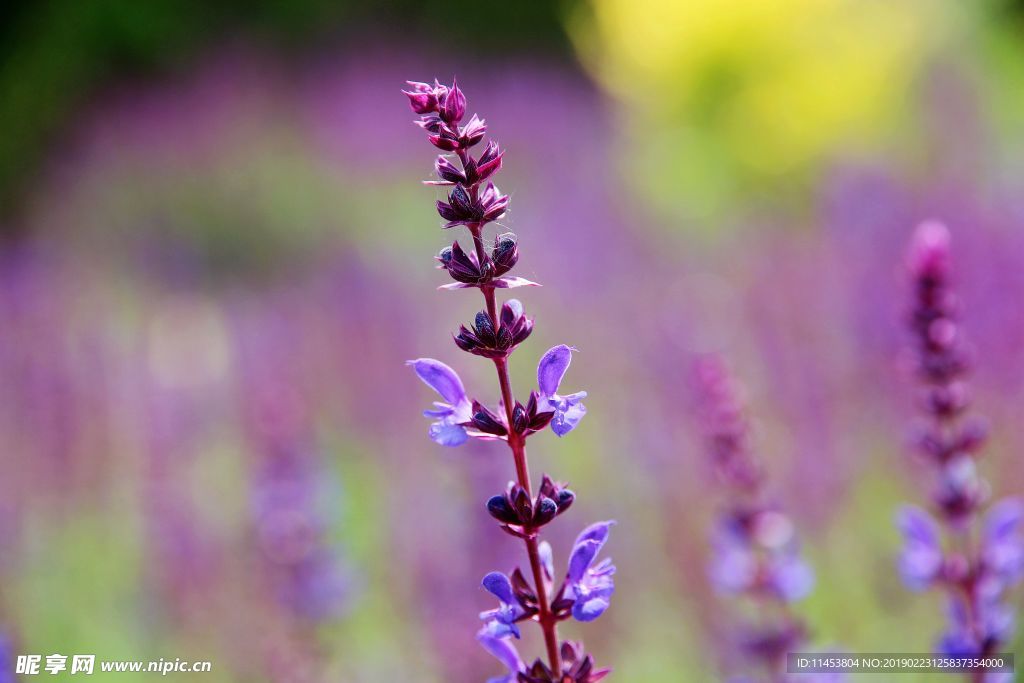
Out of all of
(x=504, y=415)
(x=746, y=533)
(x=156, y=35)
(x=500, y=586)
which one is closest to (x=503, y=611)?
(x=500, y=586)

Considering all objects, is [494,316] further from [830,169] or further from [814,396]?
[830,169]

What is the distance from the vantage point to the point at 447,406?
134 cm

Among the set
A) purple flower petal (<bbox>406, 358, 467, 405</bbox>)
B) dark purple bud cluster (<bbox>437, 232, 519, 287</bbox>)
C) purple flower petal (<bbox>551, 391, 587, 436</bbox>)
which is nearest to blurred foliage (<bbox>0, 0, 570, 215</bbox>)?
purple flower petal (<bbox>406, 358, 467, 405</bbox>)

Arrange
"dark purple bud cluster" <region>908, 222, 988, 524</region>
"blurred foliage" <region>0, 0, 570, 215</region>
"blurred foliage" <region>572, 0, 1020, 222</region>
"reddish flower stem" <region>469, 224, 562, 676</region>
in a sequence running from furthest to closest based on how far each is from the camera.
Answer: "blurred foliage" <region>572, 0, 1020, 222</region>
"blurred foliage" <region>0, 0, 570, 215</region>
"dark purple bud cluster" <region>908, 222, 988, 524</region>
"reddish flower stem" <region>469, 224, 562, 676</region>

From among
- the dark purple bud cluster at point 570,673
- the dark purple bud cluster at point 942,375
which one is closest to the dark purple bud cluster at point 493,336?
the dark purple bud cluster at point 570,673

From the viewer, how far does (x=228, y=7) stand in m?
16.6

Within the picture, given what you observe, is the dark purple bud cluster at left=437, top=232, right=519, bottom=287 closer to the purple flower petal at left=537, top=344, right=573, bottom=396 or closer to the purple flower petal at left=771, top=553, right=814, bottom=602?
the purple flower petal at left=537, top=344, right=573, bottom=396

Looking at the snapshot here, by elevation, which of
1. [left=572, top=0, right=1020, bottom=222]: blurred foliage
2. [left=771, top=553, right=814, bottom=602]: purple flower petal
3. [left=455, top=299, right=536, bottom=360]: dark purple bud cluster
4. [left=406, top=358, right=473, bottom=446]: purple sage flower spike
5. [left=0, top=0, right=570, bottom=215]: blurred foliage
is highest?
[left=0, top=0, right=570, bottom=215]: blurred foliage

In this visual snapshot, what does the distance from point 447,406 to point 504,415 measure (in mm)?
94

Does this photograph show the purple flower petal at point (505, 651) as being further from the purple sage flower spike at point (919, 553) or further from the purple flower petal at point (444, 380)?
the purple sage flower spike at point (919, 553)

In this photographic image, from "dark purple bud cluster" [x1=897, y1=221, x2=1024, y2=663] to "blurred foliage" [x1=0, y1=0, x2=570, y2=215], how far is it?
1182 centimetres

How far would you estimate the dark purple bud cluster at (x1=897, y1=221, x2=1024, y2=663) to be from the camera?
6.06 feet

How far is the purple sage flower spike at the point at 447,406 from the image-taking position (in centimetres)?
125

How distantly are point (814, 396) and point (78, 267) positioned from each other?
793 centimetres
